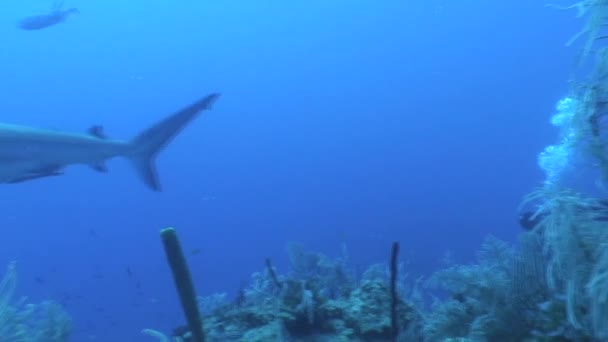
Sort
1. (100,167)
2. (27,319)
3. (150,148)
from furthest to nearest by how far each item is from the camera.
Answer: (27,319) → (150,148) → (100,167)

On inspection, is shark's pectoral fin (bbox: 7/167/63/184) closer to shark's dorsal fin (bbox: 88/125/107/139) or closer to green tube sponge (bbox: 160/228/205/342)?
shark's dorsal fin (bbox: 88/125/107/139)

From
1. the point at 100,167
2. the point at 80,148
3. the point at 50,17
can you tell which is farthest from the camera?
the point at 50,17

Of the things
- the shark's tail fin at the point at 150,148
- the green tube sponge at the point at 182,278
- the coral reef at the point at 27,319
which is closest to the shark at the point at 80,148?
the shark's tail fin at the point at 150,148

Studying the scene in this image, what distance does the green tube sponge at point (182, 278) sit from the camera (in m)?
4.50

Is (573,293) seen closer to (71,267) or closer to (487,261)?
(487,261)

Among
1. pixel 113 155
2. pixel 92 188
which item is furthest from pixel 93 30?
pixel 113 155

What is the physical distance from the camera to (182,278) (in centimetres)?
457

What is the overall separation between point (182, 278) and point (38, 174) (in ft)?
6.47

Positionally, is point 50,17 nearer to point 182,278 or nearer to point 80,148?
point 80,148

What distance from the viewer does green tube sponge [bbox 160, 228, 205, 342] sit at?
14.8 feet

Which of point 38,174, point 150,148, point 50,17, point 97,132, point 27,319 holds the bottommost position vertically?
point 27,319

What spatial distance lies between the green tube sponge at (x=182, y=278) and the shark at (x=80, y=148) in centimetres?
138

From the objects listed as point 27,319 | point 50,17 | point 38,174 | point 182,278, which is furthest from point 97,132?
point 50,17

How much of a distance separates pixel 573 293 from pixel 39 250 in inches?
2928
